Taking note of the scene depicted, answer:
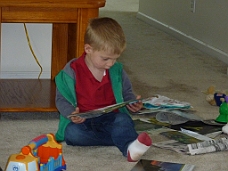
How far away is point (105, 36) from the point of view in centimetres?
165

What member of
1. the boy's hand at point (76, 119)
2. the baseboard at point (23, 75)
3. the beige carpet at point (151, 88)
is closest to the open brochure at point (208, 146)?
the beige carpet at point (151, 88)

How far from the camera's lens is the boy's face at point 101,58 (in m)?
1.66

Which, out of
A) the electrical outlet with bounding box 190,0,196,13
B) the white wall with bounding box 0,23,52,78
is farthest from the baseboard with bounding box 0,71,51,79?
the electrical outlet with bounding box 190,0,196,13

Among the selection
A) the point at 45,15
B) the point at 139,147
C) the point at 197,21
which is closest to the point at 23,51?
the point at 45,15

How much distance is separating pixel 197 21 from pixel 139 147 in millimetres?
2454

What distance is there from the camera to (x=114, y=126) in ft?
5.66

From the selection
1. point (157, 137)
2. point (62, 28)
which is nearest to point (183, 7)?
point (62, 28)

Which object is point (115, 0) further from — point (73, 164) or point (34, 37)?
point (73, 164)

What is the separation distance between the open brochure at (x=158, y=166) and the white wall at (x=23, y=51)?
107cm

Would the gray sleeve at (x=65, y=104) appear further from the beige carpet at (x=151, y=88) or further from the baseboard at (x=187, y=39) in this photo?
the baseboard at (x=187, y=39)

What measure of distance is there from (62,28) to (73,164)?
3.14ft

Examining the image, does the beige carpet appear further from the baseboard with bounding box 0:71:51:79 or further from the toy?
the baseboard with bounding box 0:71:51:79

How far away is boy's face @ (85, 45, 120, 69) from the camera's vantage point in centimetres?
166

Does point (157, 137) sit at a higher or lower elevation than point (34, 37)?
lower
